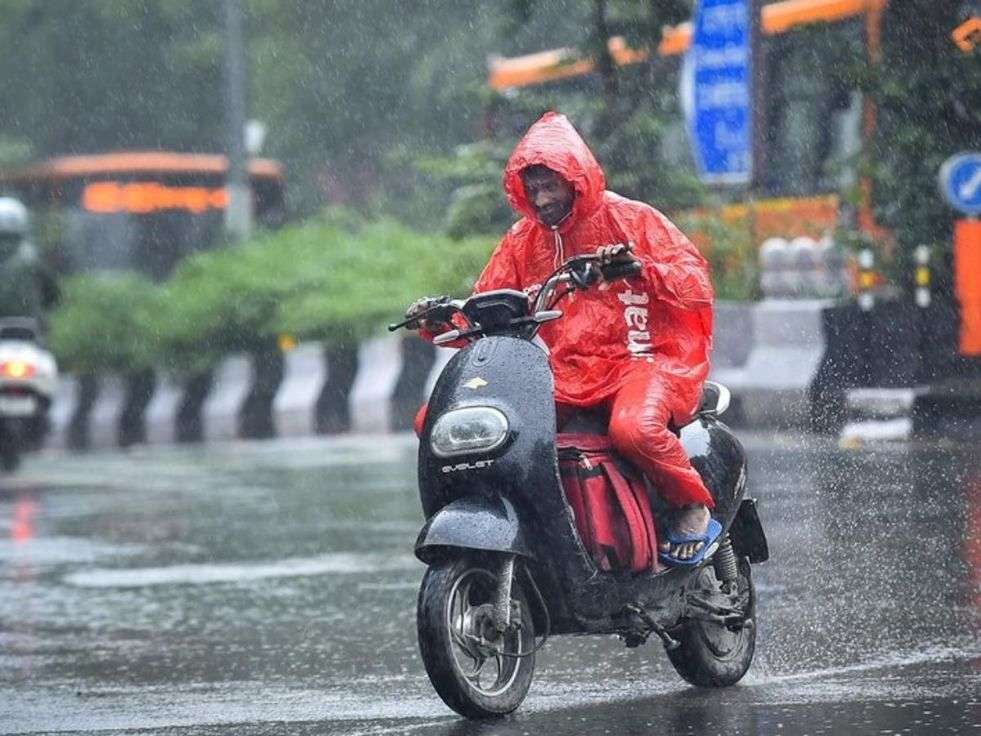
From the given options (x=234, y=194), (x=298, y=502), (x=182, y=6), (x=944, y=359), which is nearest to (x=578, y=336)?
(x=298, y=502)

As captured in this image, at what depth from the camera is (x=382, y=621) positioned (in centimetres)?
906

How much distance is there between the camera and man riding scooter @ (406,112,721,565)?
6.73m

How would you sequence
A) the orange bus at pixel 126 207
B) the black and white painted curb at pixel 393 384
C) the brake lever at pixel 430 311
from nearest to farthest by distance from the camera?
the brake lever at pixel 430 311
the black and white painted curb at pixel 393 384
the orange bus at pixel 126 207

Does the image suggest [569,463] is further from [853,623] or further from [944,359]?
[944,359]

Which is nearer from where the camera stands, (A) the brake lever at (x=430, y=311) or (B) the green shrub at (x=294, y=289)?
(A) the brake lever at (x=430, y=311)

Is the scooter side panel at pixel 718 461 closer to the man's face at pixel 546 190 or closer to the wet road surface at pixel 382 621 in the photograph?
the wet road surface at pixel 382 621

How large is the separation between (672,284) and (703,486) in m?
0.56

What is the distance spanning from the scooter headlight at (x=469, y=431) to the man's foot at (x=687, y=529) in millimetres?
696

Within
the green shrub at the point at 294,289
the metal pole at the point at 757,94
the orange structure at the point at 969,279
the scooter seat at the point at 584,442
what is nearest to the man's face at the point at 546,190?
the scooter seat at the point at 584,442

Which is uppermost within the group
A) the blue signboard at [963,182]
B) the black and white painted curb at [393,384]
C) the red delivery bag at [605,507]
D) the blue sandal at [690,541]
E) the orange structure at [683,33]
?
the orange structure at [683,33]

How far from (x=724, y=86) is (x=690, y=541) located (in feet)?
55.4

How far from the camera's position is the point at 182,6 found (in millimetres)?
55125

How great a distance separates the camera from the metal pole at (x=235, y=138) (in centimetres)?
3347

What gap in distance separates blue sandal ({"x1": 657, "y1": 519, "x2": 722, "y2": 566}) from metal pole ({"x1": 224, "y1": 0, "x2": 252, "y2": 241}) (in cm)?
2618
